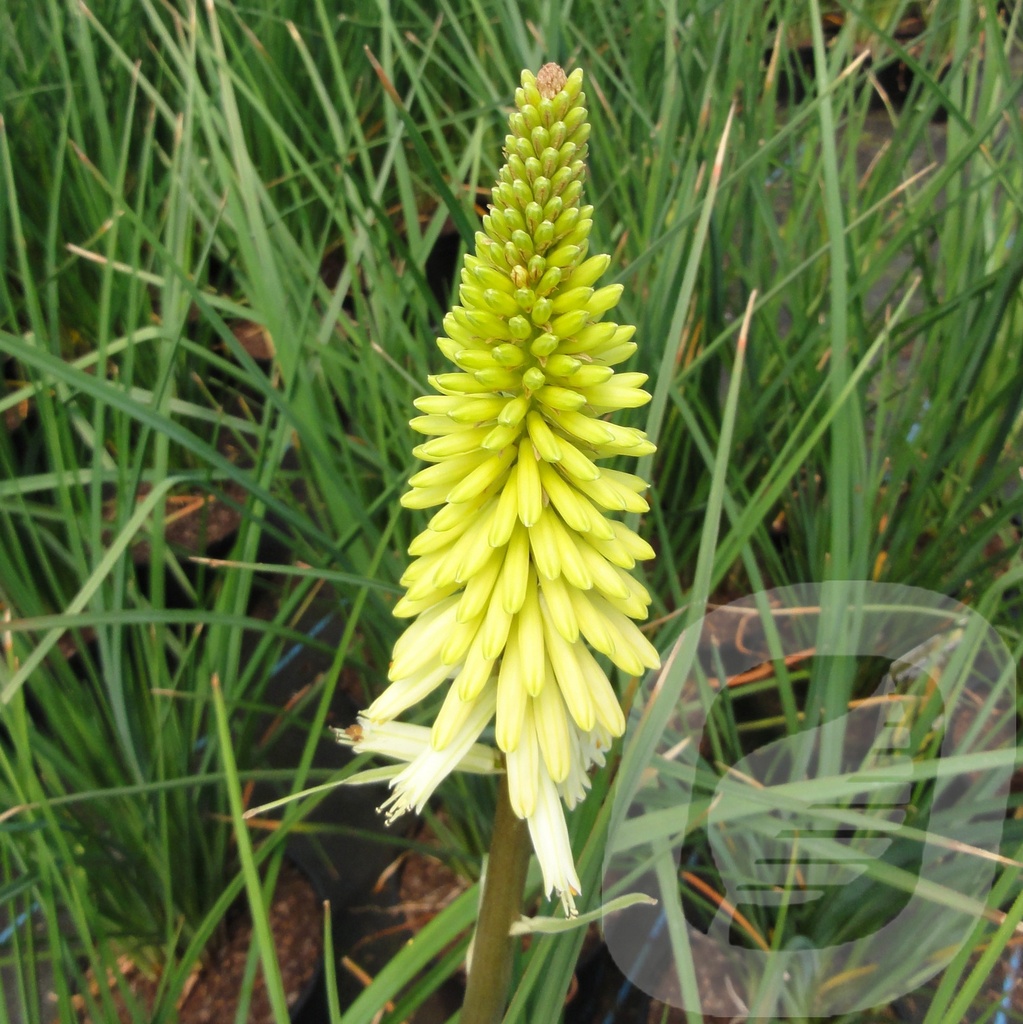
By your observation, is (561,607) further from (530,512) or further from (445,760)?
(445,760)

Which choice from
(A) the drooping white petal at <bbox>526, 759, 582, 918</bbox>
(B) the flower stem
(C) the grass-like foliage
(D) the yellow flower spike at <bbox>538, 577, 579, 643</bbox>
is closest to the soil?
(C) the grass-like foliage

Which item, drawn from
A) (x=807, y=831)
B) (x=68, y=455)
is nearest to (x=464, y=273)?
(x=807, y=831)

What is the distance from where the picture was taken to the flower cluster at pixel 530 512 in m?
0.84

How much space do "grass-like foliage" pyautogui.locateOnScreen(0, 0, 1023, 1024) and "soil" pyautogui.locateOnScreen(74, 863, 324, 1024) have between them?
0.28ft

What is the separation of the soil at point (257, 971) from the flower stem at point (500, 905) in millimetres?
1083

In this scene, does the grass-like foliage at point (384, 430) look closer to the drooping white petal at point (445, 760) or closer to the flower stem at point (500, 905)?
the flower stem at point (500, 905)

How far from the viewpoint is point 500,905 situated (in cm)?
90

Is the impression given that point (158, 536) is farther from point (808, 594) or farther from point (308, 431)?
point (808, 594)

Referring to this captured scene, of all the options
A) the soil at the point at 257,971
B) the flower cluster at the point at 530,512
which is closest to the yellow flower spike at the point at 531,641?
the flower cluster at the point at 530,512

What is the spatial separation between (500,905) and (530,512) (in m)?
0.44

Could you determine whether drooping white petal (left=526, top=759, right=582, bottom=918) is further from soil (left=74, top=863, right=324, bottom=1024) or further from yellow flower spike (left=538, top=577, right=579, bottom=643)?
soil (left=74, top=863, right=324, bottom=1024)

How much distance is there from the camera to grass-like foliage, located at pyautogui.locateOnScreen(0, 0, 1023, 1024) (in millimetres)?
1376

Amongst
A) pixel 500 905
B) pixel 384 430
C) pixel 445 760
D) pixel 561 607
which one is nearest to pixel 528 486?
pixel 561 607

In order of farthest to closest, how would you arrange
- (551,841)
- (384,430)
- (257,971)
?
1. (384,430)
2. (257,971)
3. (551,841)
